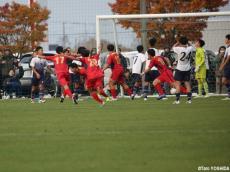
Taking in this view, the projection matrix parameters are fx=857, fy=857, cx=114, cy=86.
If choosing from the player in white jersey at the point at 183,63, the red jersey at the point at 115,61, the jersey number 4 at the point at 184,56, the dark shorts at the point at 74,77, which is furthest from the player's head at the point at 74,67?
the jersey number 4 at the point at 184,56

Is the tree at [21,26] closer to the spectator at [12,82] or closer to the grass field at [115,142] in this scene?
the spectator at [12,82]

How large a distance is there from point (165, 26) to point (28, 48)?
8878 mm

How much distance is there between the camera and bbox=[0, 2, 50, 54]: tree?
3941cm

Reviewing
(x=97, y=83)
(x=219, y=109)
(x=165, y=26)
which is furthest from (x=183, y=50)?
(x=165, y=26)

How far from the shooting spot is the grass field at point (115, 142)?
33.3ft

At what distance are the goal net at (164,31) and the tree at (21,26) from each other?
21.1 feet

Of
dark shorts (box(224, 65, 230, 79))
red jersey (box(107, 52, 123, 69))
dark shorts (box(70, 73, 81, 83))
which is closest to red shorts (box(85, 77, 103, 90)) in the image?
red jersey (box(107, 52, 123, 69))

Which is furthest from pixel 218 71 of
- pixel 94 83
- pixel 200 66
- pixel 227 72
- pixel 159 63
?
pixel 94 83

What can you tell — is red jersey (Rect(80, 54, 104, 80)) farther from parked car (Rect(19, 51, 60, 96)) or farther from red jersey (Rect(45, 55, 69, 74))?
parked car (Rect(19, 51, 60, 96))

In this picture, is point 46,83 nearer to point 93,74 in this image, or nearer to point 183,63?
point 93,74

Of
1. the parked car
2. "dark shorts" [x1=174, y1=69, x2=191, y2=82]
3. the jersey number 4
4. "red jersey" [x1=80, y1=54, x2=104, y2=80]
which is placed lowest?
the parked car

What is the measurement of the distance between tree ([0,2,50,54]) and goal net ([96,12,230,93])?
6.43 metres

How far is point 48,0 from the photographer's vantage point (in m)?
38.9

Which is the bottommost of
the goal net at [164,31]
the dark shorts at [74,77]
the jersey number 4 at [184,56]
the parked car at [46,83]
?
the parked car at [46,83]
